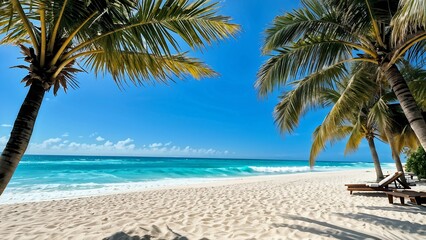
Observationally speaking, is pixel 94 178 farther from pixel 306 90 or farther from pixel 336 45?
pixel 336 45

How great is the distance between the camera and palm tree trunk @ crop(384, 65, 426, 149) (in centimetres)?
328

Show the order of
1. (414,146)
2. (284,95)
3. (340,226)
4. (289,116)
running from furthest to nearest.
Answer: (414,146) < (284,95) < (289,116) < (340,226)

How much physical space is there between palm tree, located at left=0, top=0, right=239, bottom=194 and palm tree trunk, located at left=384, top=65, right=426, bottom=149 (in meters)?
2.46

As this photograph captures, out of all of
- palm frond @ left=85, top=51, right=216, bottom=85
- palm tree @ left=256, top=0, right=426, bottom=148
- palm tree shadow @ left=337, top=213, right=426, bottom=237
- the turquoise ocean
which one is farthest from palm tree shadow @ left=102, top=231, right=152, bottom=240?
the turquoise ocean

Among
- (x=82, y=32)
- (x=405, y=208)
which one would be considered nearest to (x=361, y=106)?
(x=405, y=208)

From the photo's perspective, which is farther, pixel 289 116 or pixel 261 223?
pixel 289 116

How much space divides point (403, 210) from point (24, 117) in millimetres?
7349

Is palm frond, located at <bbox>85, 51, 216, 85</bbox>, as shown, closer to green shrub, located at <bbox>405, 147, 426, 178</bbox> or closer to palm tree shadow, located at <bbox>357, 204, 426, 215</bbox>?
palm tree shadow, located at <bbox>357, 204, 426, 215</bbox>

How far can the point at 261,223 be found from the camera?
4.48 metres

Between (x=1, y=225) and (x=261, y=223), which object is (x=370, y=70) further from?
(x=1, y=225)

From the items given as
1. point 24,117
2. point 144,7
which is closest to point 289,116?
point 144,7

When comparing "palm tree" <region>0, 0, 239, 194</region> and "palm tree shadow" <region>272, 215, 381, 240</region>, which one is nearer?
"palm tree" <region>0, 0, 239, 194</region>

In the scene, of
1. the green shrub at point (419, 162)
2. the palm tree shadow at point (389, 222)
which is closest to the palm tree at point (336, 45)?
the palm tree shadow at point (389, 222)

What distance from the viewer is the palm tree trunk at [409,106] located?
10.8ft
